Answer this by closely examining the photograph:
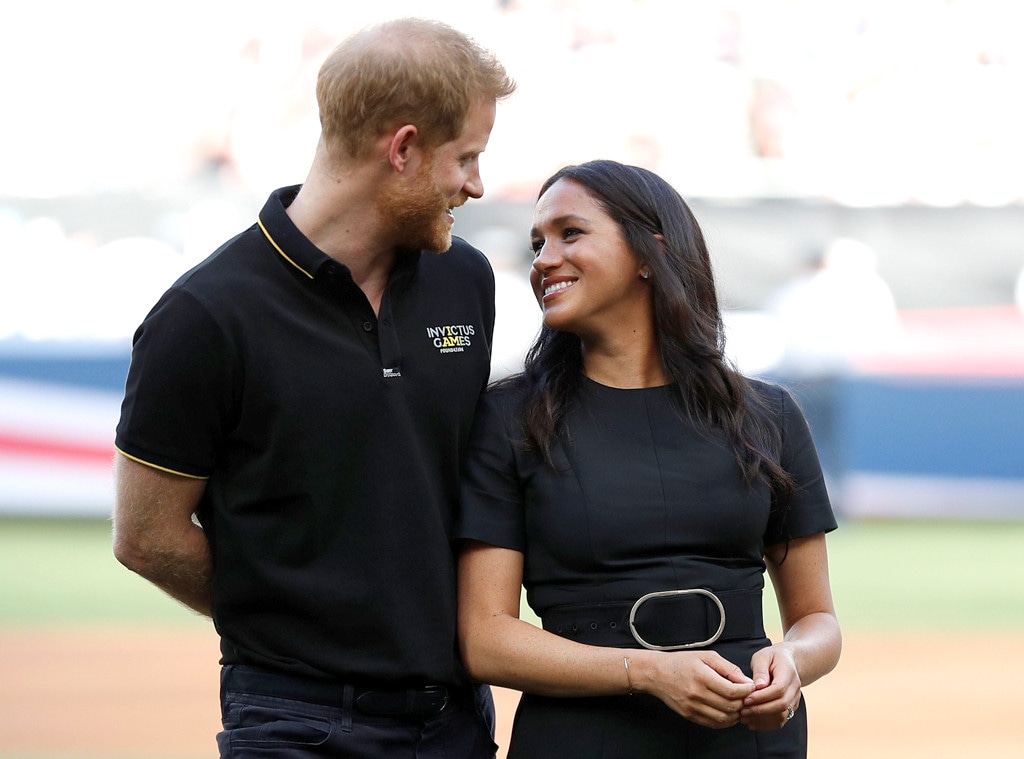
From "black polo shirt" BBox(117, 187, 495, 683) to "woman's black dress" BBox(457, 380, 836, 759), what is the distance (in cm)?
16

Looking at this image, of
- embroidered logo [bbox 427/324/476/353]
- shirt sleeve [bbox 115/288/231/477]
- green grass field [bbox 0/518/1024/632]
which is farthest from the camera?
green grass field [bbox 0/518/1024/632]

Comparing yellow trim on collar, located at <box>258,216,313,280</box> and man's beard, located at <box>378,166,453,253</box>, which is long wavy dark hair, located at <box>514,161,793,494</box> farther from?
yellow trim on collar, located at <box>258,216,313,280</box>

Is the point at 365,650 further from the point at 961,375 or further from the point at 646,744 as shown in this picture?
the point at 961,375

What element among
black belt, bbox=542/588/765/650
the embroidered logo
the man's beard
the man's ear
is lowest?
black belt, bbox=542/588/765/650

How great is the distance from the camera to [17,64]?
51.1ft

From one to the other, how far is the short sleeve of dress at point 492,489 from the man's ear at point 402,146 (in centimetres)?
55

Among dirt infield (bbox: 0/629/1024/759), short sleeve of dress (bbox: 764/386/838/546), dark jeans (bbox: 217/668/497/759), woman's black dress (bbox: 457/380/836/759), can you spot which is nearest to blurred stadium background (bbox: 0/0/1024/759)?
dirt infield (bbox: 0/629/1024/759)

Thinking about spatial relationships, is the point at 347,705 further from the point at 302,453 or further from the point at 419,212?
the point at 419,212

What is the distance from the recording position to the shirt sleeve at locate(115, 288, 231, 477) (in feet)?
8.33

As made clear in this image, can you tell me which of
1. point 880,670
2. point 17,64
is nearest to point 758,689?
point 880,670

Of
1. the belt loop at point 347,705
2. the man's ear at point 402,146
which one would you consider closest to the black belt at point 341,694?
the belt loop at point 347,705

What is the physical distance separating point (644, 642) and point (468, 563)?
0.38 m

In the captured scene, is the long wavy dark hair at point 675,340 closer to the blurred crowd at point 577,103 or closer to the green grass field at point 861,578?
the green grass field at point 861,578

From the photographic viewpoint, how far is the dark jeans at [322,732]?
259 centimetres
